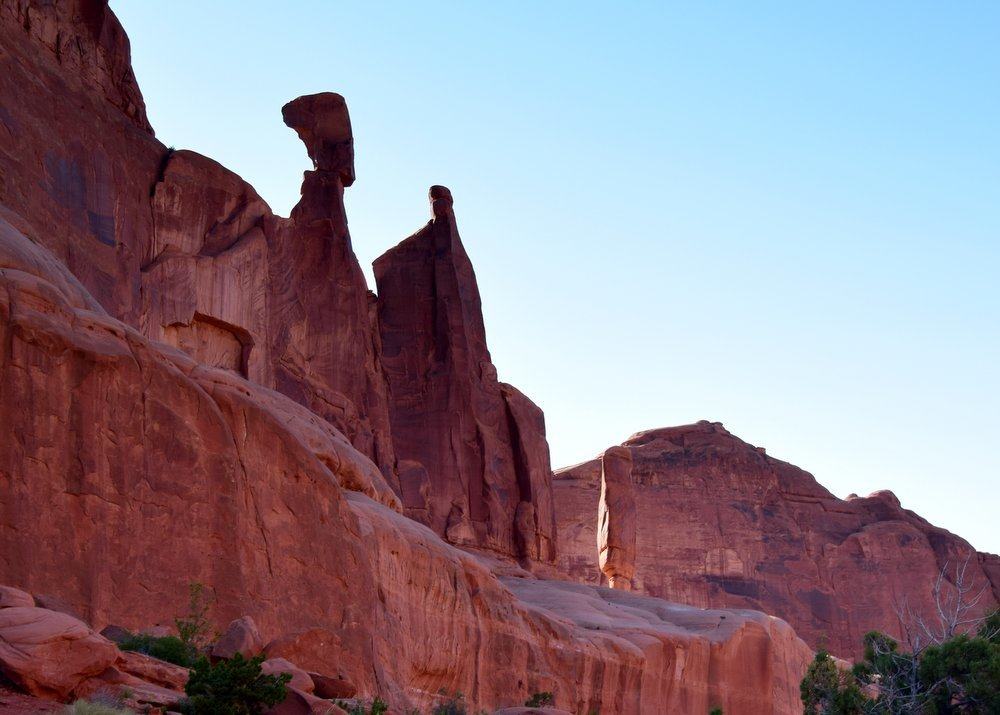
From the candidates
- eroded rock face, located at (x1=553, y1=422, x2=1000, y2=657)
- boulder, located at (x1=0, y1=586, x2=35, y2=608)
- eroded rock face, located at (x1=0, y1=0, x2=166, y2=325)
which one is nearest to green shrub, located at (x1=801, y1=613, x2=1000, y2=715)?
boulder, located at (x1=0, y1=586, x2=35, y2=608)

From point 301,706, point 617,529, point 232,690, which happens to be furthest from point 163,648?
point 617,529

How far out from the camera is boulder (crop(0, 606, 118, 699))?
1266 cm

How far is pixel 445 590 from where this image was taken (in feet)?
96.2

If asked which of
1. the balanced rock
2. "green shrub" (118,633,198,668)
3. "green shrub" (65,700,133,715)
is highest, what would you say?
the balanced rock

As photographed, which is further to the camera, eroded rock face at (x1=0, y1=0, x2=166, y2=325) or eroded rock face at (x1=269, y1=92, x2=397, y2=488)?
eroded rock face at (x1=269, y1=92, x2=397, y2=488)

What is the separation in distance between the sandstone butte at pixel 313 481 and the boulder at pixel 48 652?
3cm

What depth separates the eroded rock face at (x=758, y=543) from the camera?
84.1m

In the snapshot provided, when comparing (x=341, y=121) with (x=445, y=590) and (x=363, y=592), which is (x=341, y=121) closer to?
(x=445, y=590)

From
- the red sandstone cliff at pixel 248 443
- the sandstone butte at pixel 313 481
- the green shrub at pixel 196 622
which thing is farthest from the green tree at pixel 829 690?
the green shrub at pixel 196 622

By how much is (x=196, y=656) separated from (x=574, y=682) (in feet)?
64.1

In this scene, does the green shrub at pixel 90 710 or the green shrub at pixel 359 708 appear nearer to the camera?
the green shrub at pixel 90 710

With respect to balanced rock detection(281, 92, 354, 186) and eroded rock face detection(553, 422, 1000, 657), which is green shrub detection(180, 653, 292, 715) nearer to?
balanced rock detection(281, 92, 354, 186)

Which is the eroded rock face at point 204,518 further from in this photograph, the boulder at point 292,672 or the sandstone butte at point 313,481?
the boulder at point 292,672

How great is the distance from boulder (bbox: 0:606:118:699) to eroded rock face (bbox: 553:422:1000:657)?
68923mm
